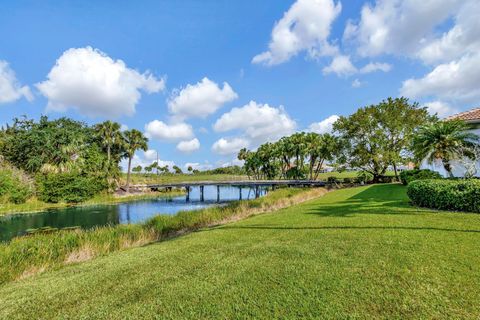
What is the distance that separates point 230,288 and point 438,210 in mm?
9986

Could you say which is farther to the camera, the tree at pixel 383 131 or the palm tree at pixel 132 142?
the palm tree at pixel 132 142

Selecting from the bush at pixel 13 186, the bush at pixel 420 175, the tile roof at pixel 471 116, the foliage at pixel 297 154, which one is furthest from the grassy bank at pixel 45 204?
the tile roof at pixel 471 116

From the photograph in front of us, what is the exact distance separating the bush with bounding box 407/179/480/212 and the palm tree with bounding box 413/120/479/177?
5720 millimetres

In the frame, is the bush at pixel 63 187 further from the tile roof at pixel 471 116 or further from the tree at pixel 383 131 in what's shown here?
the tile roof at pixel 471 116

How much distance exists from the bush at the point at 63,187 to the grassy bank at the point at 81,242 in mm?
28174

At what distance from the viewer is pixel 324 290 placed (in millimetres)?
4059

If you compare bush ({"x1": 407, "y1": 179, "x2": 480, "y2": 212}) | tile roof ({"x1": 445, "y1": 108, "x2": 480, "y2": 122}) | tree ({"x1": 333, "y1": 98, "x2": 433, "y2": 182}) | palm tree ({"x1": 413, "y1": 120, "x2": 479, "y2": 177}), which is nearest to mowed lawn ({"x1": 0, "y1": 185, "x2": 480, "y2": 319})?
bush ({"x1": 407, "y1": 179, "x2": 480, "y2": 212})

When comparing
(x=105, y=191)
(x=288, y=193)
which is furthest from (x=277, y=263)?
(x=105, y=191)

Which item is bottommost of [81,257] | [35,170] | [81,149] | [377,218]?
[81,257]

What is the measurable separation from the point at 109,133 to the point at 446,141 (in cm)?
4840

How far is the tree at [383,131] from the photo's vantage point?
3234cm

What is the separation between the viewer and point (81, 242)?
9.58 meters

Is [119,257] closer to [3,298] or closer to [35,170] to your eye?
[3,298]

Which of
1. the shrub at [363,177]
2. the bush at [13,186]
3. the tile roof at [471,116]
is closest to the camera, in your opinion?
the tile roof at [471,116]
